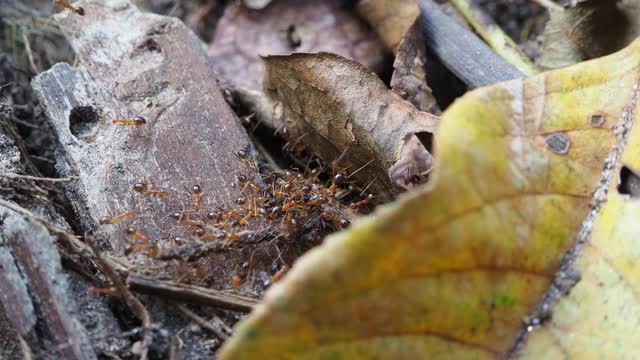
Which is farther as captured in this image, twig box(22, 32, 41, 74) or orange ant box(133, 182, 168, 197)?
twig box(22, 32, 41, 74)

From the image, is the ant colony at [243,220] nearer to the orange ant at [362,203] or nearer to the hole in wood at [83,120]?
the orange ant at [362,203]

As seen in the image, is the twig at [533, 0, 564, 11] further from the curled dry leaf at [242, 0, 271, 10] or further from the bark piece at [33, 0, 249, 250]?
the bark piece at [33, 0, 249, 250]

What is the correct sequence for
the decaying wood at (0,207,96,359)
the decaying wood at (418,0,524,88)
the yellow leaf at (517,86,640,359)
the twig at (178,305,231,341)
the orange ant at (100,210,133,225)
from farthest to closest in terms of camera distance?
the decaying wood at (418,0,524,88), the orange ant at (100,210,133,225), the twig at (178,305,231,341), the decaying wood at (0,207,96,359), the yellow leaf at (517,86,640,359)

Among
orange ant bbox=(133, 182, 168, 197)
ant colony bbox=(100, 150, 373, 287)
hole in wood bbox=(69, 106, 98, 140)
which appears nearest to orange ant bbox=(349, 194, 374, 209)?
ant colony bbox=(100, 150, 373, 287)

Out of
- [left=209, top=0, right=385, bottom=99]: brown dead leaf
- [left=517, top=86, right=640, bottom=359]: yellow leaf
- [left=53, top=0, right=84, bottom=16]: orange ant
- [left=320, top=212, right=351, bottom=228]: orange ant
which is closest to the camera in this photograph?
[left=517, top=86, right=640, bottom=359]: yellow leaf

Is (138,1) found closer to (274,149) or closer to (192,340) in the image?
(274,149)

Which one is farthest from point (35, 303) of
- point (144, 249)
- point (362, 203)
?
point (362, 203)
